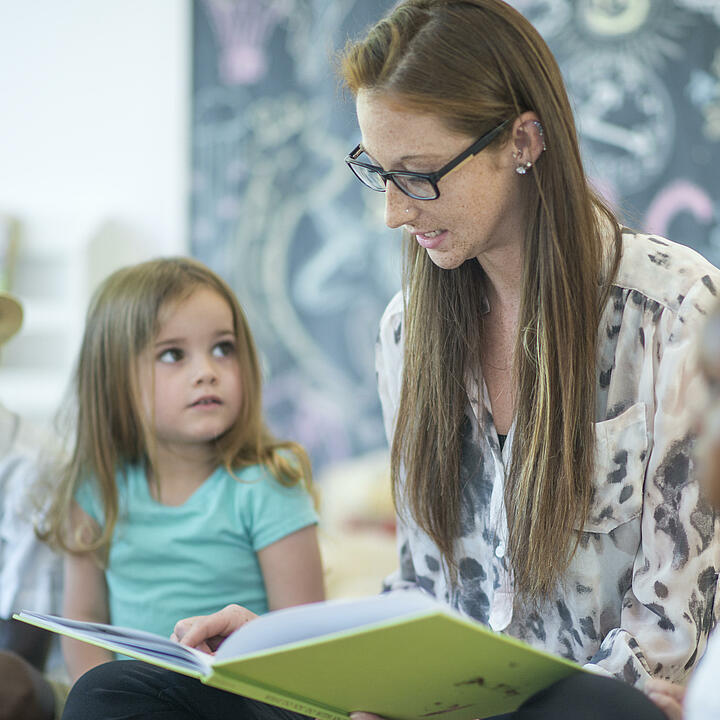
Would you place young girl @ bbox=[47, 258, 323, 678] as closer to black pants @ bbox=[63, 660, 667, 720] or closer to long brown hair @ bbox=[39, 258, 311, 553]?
long brown hair @ bbox=[39, 258, 311, 553]

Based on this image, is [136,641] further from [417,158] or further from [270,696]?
[417,158]

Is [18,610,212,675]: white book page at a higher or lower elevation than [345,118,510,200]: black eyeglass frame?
lower

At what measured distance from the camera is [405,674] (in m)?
0.85

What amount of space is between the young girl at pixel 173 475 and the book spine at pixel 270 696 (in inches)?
17.3

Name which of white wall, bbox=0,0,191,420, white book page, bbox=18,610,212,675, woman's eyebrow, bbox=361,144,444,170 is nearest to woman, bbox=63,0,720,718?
woman's eyebrow, bbox=361,144,444,170

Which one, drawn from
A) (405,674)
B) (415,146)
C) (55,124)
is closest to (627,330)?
(415,146)

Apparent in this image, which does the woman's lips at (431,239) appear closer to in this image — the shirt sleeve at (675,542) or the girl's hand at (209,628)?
the shirt sleeve at (675,542)

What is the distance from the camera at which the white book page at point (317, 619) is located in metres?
0.78

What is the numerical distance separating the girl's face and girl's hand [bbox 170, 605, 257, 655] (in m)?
0.39

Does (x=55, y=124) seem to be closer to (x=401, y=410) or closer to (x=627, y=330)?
(x=401, y=410)

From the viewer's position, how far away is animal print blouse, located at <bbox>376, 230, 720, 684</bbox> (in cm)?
101

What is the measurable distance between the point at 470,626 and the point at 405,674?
144 mm

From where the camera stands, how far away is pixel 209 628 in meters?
1.08

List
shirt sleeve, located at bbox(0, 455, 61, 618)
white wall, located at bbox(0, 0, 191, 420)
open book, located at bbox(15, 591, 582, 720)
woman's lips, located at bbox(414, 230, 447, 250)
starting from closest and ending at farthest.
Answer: open book, located at bbox(15, 591, 582, 720), woman's lips, located at bbox(414, 230, 447, 250), shirt sleeve, located at bbox(0, 455, 61, 618), white wall, located at bbox(0, 0, 191, 420)
